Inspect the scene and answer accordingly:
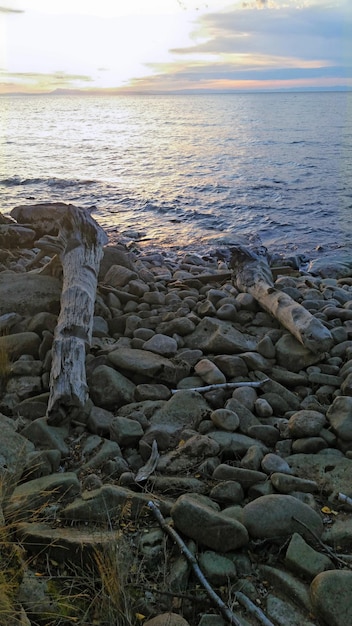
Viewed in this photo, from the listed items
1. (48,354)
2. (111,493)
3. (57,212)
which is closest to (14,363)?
(48,354)

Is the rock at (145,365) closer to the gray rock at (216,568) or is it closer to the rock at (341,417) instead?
the rock at (341,417)

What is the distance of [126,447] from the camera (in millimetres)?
3863

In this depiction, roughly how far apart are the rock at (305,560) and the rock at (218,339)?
8.76ft

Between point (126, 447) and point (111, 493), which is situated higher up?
point (111, 493)

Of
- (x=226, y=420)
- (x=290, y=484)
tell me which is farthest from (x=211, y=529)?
(x=226, y=420)

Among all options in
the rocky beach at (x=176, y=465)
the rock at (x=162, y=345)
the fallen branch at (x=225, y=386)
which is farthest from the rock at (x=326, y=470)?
the rock at (x=162, y=345)

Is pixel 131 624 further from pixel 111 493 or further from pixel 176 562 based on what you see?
pixel 111 493

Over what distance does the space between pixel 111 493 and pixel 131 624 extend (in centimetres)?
80

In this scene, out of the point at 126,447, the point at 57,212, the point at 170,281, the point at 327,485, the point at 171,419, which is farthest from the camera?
the point at 57,212

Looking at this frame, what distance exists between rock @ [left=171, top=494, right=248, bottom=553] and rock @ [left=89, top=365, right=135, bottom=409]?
1754mm

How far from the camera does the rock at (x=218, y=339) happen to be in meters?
5.28

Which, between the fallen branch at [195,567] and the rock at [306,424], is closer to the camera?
the fallen branch at [195,567]

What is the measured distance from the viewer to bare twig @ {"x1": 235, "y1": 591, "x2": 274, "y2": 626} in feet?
7.79

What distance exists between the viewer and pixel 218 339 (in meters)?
5.32
